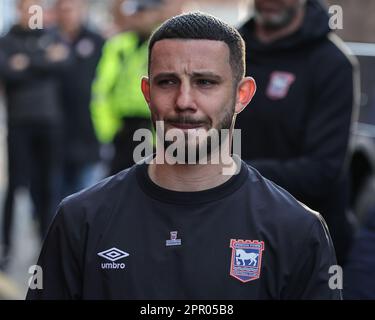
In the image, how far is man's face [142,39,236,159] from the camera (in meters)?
2.24

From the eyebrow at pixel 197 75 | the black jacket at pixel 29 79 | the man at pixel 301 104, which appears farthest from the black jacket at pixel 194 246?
the black jacket at pixel 29 79

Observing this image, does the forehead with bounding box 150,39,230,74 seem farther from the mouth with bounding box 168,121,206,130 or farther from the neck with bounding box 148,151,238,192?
the neck with bounding box 148,151,238,192

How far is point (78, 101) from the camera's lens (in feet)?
25.4

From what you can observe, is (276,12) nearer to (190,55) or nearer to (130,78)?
(190,55)

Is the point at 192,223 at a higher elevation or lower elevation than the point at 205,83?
lower

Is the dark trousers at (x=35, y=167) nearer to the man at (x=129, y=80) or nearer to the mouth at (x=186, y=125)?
the man at (x=129, y=80)

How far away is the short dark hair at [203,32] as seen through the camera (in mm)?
2258

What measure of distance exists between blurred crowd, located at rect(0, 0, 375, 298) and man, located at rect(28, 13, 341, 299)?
133 centimetres

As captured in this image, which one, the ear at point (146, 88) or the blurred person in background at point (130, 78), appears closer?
the ear at point (146, 88)

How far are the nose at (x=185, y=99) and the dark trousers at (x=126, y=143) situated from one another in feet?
10.8

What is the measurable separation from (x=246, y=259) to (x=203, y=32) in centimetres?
58

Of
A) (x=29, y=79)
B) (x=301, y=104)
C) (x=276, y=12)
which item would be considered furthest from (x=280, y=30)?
(x=29, y=79)
